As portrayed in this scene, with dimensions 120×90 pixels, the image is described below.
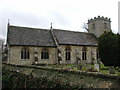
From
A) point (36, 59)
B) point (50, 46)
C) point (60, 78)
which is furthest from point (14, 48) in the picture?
point (60, 78)

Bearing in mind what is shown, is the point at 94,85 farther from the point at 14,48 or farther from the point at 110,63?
Answer: the point at 14,48

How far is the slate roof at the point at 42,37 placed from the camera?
77.4ft

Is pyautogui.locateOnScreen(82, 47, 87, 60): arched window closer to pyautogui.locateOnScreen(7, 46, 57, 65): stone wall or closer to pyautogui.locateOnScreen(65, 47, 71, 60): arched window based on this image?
pyautogui.locateOnScreen(65, 47, 71, 60): arched window

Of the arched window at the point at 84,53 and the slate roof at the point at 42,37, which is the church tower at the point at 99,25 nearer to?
the slate roof at the point at 42,37

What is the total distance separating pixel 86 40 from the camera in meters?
28.9

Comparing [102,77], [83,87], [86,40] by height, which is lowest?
[83,87]

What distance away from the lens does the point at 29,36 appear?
25.1 m

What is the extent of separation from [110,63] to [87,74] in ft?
30.5

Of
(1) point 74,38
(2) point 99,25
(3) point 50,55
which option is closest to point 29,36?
(3) point 50,55

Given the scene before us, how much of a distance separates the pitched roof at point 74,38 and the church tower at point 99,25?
2500 mm

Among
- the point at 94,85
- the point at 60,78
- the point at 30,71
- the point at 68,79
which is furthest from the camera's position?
the point at 30,71

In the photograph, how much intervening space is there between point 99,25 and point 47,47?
15.0m

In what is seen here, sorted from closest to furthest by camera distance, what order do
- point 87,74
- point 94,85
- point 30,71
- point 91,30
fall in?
point 94,85 < point 87,74 < point 30,71 < point 91,30

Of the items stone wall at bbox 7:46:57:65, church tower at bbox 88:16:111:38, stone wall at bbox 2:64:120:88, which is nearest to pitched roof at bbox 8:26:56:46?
stone wall at bbox 7:46:57:65
